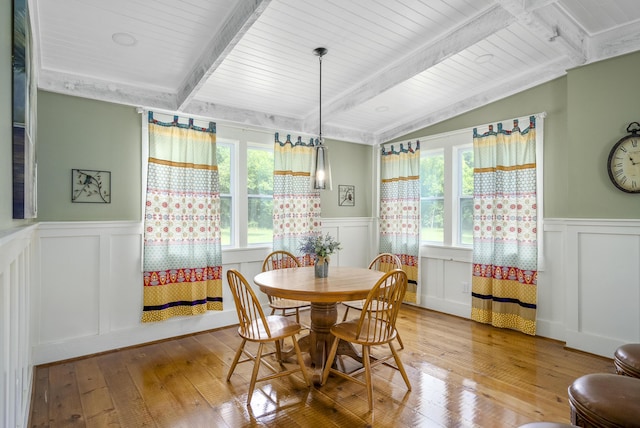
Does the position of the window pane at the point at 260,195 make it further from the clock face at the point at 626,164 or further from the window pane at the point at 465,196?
the clock face at the point at 626,164

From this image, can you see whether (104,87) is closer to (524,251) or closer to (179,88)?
(179,88)

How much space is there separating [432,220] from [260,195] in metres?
2.31

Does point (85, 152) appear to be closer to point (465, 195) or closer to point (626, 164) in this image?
point (465, 195)

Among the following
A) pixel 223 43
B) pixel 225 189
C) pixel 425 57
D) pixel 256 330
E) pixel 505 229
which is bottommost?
pixel 256 330

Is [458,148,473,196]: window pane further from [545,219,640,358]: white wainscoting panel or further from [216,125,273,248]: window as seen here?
[216,125,273,248]: window

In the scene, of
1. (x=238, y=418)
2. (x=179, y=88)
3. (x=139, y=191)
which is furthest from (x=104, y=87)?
(x=238, y=418)

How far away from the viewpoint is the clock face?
3.02m

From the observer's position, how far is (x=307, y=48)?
9.71 feet

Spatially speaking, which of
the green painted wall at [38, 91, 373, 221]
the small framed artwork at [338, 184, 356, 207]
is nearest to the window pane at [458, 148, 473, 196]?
the small framed artwork at [338, 184, 356, 207]

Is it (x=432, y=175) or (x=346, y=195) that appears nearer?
(x=432, y=175)

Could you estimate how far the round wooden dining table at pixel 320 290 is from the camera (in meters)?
2.54

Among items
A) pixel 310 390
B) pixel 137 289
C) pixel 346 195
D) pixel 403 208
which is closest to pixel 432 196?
pixel 403 208

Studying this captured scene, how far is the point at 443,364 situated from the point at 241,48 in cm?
314

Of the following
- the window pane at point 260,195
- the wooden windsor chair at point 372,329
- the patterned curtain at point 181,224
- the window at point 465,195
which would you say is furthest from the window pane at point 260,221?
the window at point 465,195
